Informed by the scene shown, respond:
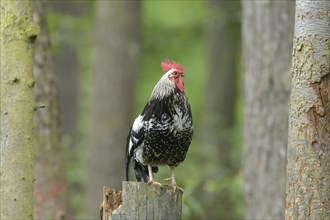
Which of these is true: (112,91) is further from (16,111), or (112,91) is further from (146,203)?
(146,203)

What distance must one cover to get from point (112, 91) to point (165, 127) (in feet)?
21.6

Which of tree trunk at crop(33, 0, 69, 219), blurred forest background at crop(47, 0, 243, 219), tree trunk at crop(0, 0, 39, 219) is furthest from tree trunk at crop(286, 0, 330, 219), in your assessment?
tree trunk at crop(33, 0, 69, 219)

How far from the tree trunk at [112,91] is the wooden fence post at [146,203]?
7079mm

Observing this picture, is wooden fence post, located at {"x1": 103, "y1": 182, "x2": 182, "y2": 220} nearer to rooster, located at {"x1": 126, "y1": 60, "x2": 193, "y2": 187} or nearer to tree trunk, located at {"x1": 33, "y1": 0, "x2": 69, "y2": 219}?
rooster, located at {"x1": 126, "y1": 60, "x2": 193, "y2": 187}

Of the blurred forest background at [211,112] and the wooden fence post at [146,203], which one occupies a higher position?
the blurred forest background at [211,112]

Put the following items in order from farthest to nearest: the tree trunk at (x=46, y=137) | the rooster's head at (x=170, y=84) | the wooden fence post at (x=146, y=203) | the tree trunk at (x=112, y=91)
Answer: the tree trunk at (x=112, y=91) → the tree trunk at (x=46, y=137) → the rooster's head at (x=170, y=84) → the wooden fence post at (x=146, y=203)

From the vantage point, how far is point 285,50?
8688 mm

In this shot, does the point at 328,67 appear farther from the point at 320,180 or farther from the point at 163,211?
the point at 163,211

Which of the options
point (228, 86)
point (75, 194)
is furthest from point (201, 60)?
point (75, 194)

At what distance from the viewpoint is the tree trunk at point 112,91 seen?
12359 millimetres

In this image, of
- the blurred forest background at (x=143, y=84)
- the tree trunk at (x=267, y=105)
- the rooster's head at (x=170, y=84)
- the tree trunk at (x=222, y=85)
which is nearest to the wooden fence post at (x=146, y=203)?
the rooster's head at (x=170, y=84)

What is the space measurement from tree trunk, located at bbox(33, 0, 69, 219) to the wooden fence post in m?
3.95

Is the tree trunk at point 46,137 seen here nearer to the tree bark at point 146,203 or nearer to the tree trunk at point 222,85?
the tree bark at point 146,203

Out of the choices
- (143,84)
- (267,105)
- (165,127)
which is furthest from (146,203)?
(143,84)
